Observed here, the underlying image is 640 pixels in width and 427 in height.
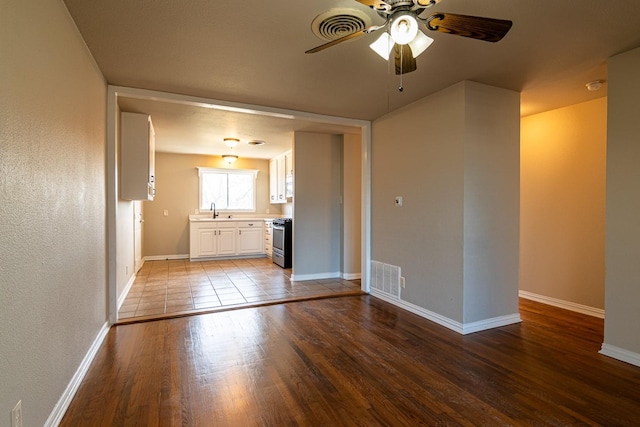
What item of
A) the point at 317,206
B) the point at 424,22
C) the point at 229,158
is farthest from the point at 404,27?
the point at 229,158

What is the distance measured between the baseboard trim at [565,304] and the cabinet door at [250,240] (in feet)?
16.9

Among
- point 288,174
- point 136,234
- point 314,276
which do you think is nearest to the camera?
point 314,276

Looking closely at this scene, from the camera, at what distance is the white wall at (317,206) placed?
16.8 ft

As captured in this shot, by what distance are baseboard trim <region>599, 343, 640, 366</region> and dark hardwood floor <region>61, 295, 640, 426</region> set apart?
6 cm

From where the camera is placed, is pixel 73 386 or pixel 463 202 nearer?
pixel 73 386

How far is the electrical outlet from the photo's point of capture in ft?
4.26

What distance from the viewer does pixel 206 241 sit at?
274 inches

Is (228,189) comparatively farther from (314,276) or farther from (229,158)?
(314,276)

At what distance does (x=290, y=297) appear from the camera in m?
4.12

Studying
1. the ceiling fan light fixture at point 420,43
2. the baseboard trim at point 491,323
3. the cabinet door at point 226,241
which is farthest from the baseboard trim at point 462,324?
the cabinet door at point 226,241

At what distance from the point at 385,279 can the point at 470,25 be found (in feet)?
9.86

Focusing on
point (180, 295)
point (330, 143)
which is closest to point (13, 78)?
point (180, 295)

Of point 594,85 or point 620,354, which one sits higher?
point 594,85

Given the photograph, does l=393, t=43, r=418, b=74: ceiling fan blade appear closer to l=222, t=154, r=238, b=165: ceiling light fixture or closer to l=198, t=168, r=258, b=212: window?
l=222, t=154, r=238, b=165: ceiling light fixture
